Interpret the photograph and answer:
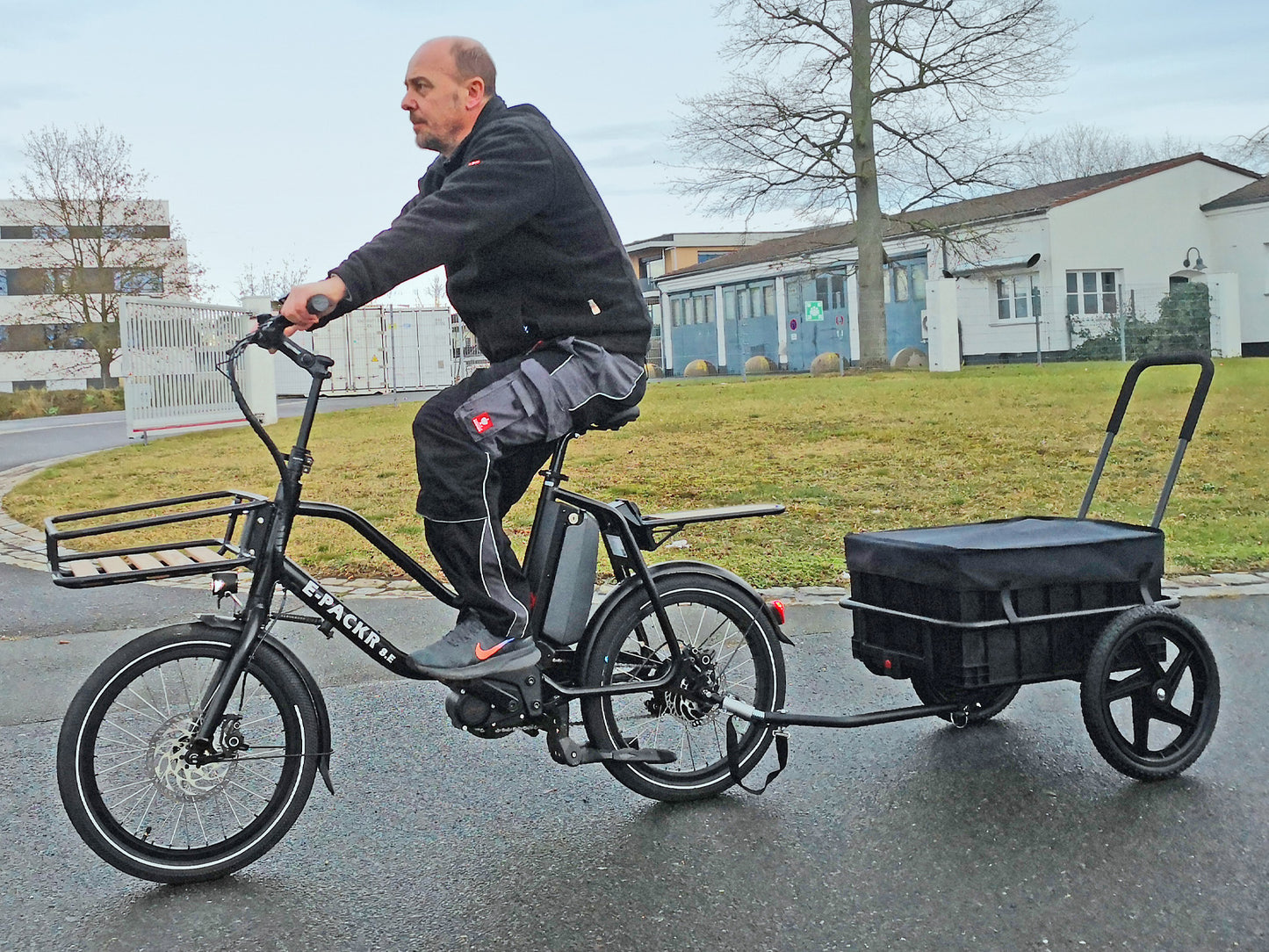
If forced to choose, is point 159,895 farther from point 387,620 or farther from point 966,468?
point 966,468

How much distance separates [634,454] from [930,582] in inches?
433

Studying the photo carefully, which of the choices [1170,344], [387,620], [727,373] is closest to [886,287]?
[727,373]

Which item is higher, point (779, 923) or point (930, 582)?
point (930, 582)

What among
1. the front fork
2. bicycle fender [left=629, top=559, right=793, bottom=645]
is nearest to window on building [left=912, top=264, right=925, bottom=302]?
bicycle fender [left=629, top=559, right=793, bottom=645]

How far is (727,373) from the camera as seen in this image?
57500 millimetres

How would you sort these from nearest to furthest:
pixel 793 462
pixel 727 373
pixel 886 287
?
pixel 793 462, pixel 886 287, pixel 727 373

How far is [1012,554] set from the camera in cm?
416

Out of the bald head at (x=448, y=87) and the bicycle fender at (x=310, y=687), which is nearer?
the bicycle fender at (x=310, y=687)

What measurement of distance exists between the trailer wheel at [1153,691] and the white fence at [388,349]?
40.1 m

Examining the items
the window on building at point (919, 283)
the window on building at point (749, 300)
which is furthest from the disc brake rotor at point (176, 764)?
the window on building at point (749, 300)

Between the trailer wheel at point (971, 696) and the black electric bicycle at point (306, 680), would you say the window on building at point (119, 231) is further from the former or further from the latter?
the trailer wheel at point (971, 696)

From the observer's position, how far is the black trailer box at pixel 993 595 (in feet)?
13.6

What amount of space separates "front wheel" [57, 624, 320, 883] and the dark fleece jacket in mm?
1183

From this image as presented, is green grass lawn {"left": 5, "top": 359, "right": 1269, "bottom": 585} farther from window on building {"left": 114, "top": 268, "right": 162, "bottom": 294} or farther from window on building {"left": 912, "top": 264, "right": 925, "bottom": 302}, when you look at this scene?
window on building {"left": 114, "top": 268, "right": 162, "bottom": 294}
